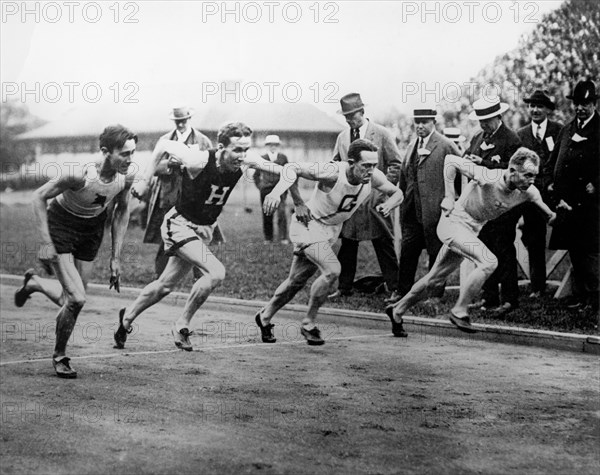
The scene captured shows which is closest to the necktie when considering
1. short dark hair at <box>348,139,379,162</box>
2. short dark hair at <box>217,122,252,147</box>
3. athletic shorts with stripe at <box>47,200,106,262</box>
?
short dark hair at <box>348,139,379,162</box>

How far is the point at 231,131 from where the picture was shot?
635 centimetres

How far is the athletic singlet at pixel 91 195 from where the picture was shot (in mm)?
6434

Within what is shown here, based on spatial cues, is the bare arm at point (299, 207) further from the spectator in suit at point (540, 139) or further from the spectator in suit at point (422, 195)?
the spectator in suit at point (540, 139)

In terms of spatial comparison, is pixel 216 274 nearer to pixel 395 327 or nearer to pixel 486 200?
pixel 395 327

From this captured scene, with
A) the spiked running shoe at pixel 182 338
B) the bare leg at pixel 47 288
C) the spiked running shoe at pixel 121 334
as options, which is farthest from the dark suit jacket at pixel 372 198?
the bare leg at pixel 47 288

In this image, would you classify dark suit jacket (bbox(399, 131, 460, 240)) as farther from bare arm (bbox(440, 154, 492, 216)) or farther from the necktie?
the necktie

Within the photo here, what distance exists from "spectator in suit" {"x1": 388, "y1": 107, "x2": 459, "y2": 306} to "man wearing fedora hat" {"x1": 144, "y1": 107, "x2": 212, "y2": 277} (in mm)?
1369

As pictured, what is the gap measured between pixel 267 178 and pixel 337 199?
0.48m

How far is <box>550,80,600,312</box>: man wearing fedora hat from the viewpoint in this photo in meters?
6.66

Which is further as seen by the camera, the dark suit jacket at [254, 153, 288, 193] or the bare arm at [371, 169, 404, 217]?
the bare arm at [371, 169, 404, 217]

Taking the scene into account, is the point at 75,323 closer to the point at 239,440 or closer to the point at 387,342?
the point at 239,440

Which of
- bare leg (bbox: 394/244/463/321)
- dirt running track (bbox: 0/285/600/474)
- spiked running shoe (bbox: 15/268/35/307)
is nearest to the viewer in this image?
dirt running track (bbox: 0/285/600/474)

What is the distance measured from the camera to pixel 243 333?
6.73m

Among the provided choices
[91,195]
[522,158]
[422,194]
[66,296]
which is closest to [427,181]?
[422,194]
